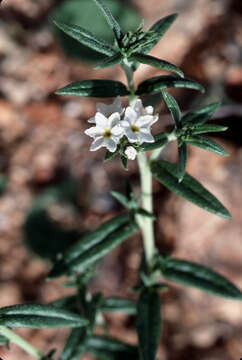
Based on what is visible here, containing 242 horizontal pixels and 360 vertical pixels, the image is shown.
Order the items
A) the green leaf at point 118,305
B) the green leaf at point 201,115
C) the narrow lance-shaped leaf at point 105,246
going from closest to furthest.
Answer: the green leaf at point 201,115, the narrow lance-shaped leaf at point 105,246, the green leaf at point 118,305

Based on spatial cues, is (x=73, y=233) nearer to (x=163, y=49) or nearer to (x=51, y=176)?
(x=51, y=176)

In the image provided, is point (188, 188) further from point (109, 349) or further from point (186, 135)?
point (109, 349)

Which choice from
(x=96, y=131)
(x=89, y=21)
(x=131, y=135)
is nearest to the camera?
(x=131, y=135)

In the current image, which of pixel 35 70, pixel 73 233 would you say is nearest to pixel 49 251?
pixel 73 233

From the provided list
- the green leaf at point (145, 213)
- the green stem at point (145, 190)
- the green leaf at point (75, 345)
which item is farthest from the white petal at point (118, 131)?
the green leaf at point (75, 345)

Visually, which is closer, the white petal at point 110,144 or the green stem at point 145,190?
the white petal at point 110,144

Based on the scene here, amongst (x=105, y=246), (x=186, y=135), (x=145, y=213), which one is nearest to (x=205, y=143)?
(x=186, y=135)

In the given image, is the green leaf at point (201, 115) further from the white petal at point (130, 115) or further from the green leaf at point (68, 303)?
the green leaf at point (68, 303)

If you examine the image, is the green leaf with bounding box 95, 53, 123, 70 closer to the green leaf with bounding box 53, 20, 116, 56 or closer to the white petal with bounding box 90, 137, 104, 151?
the green leaf with bounding box 53, 20, 116, 56
